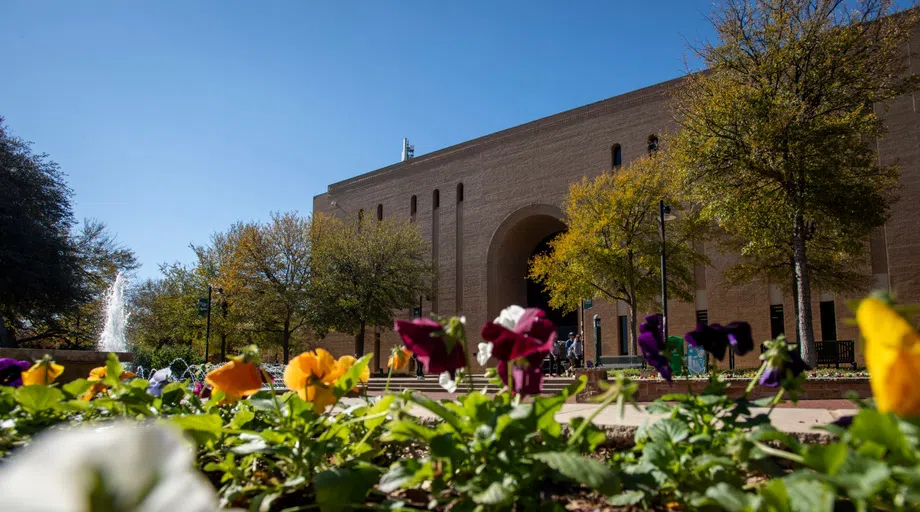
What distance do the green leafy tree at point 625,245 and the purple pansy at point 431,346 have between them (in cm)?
2147

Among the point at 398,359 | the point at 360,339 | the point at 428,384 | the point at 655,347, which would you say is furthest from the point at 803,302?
the point at 360,339

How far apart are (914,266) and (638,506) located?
90.3 ft

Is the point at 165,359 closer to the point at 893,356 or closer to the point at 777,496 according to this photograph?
the point at 777,496

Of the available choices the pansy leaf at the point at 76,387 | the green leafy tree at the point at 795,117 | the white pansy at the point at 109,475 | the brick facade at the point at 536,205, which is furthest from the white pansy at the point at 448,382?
the brick facade at the point at 536,205

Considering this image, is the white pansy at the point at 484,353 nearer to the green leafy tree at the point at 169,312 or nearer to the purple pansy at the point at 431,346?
the purple pansy at the point at 431,346

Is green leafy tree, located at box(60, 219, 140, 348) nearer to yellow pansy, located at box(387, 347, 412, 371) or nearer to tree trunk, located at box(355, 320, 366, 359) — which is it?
tree trunk, located at box(355, 320, 366, 359)

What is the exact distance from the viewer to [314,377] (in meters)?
2.02

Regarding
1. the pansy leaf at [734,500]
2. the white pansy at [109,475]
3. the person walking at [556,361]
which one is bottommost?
the person walking at [556,361]

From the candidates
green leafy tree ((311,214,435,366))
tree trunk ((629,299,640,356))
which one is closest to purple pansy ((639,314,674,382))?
tree trunk ((629,299,640,356))

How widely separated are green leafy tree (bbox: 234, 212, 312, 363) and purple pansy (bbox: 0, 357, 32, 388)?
28.3m

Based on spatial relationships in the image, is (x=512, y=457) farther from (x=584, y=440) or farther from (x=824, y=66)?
(x=824, y=66)

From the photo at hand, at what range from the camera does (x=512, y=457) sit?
1.54 metres

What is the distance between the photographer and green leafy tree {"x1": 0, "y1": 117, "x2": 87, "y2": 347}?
2036cm

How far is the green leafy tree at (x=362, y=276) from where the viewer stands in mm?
30844
